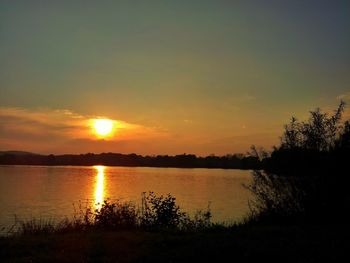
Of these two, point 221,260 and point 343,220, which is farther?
point 343,220

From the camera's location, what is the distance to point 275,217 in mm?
18094

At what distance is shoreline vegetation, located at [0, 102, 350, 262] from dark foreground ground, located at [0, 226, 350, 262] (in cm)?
2

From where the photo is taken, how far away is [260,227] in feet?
49.0

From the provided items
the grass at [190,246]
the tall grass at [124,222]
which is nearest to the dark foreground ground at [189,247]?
the grass at [190,246]

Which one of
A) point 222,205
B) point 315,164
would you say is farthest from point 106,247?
point 222,205

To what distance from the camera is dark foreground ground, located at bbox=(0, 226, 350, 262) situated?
32.7ft

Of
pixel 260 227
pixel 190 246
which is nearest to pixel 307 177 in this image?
pixel 260 227

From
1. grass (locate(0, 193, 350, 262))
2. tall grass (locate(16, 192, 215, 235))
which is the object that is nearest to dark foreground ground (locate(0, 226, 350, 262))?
grass (locate(0, 193, 350, 262))

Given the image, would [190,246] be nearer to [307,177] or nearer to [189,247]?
[189,247]

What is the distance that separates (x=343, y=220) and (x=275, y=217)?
8.84 feet

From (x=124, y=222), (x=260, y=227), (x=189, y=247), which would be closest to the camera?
(x=189, y=247)

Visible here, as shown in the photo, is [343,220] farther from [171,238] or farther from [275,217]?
[171,238]

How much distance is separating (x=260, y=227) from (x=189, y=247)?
183 inches

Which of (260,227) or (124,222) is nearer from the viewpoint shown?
(260,227)
